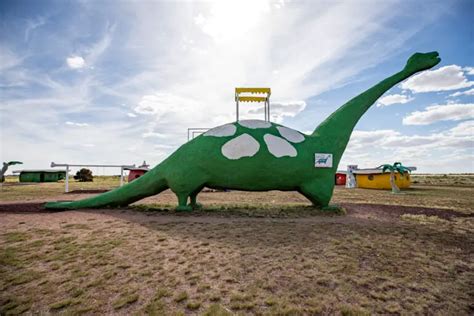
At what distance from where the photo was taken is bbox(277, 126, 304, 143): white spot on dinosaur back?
7918 mm

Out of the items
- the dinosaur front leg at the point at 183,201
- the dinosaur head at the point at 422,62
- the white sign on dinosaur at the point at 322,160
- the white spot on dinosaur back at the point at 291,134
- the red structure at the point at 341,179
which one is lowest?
the dinosaur front leg at the point at 183,201

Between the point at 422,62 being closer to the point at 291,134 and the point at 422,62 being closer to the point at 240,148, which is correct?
the point at 291,134

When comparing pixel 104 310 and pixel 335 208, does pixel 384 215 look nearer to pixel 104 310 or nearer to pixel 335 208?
pixel 335 208

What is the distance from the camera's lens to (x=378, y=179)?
69.1 ft

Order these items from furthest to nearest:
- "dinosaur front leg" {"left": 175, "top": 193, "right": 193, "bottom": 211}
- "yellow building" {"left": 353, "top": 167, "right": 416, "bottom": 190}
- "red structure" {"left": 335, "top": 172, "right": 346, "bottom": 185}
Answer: "red structure" {"left": 335, "top": 172, "right": 346, "bottom": 185} < "yellow building" {"left": 353, "top": 167, "right": 416, "bottom": 190} < "dinosaur front leg" {"left": 175, "top": 193, "right": 193, "bottom": 211}

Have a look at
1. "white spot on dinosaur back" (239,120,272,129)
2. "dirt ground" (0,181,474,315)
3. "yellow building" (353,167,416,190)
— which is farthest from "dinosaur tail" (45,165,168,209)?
"yellow building" (353,167,416,190)

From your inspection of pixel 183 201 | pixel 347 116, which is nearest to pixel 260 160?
pixel 183 201

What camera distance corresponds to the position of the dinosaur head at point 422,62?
324 inches

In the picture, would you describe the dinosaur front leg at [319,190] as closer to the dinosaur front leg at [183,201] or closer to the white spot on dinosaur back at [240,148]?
the white spot on dinosaur back at [240,148]

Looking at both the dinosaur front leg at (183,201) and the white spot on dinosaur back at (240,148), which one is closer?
the white spot on dinosaur back at (240,148)

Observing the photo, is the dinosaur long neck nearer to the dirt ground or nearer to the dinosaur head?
the dinosaur head

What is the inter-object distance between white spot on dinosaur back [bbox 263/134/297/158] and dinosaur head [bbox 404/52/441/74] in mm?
4678

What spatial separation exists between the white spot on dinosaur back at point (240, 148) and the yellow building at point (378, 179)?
666 inches

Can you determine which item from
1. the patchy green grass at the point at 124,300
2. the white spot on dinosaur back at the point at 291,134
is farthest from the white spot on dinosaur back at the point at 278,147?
the patchy green grass at the point at 124,300
